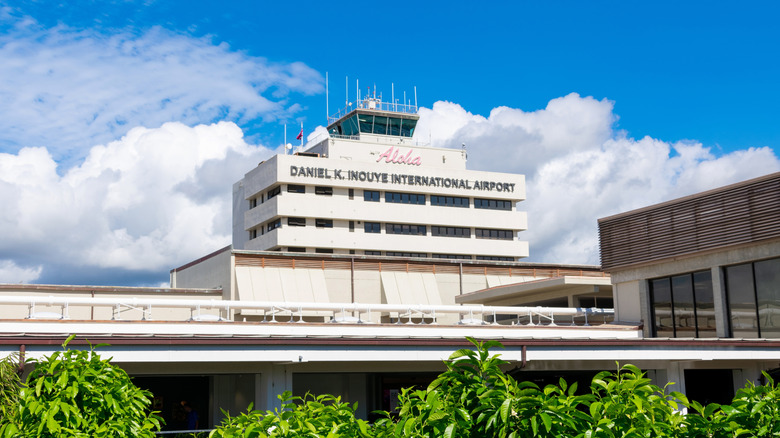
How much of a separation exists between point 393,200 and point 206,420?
201 ft

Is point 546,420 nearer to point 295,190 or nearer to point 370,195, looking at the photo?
point 295,190

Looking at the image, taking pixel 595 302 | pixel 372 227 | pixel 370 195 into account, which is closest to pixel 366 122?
pixel 370 195

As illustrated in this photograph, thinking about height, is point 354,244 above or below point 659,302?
above

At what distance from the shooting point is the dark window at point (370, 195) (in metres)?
85.9

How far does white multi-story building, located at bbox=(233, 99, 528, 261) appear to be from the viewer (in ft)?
273

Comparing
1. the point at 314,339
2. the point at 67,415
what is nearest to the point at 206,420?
the point at 314,339

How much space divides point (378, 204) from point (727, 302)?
193 feet

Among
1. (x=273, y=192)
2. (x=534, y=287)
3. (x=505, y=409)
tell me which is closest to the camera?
(x=505, y=409)

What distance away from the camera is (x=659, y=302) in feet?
104

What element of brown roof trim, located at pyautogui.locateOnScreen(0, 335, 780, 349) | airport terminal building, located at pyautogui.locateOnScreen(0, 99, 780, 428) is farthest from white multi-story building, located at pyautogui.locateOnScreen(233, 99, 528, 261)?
brown roof trim, located at pyautogui.locateOnScreen(0, 335, 780, 349)

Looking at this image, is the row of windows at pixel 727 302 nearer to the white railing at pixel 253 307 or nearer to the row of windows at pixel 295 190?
the white railing at pixel 253 307

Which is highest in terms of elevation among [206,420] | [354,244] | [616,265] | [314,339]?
[354,244]

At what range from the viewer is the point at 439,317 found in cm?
5225

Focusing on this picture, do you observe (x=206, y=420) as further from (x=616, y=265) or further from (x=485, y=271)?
(x=485, y=271)
